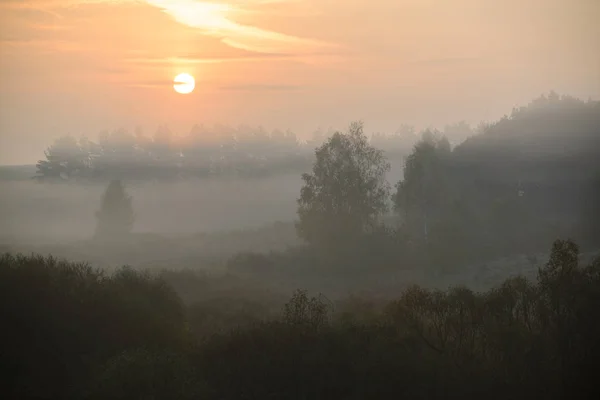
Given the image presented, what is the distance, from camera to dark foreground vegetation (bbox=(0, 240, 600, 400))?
1582 inches

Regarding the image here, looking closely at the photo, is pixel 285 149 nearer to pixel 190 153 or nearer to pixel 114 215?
pixel 190 153

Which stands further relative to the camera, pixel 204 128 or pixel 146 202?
pixel 204 128

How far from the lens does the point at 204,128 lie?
14300 centimetres

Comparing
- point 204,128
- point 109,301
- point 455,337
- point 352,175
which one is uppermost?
point 204,128

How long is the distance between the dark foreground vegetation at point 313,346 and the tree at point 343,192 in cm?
3213

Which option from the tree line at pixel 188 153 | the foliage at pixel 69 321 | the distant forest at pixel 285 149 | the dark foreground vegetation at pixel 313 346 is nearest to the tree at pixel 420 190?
the distant forest at pixel 285 149

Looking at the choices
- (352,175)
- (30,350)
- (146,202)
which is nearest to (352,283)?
(352,175)

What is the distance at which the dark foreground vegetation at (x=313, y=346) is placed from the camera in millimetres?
40188

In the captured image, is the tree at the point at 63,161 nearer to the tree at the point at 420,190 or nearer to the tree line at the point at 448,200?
the tree line at the point at 448,200

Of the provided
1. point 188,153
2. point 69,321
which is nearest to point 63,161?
point 188,153

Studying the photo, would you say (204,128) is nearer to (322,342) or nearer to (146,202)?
(146,202)

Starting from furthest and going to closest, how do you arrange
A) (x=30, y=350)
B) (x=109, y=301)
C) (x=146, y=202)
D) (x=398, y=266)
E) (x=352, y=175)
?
1. (x=146, y=202)
2. (x=352, y=175)
3. (x=398, y=266)
4. (x=109, y=301)
5. (x=30, y=350)

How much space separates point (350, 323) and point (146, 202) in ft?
225

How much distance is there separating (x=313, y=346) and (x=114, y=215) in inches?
2311
